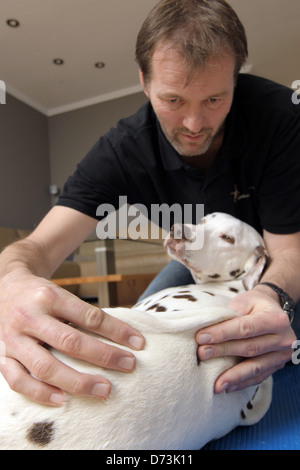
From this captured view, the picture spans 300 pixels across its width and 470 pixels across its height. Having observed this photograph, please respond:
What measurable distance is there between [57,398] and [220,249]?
0.79 meters

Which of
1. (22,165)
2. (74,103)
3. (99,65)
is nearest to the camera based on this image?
(99,65)

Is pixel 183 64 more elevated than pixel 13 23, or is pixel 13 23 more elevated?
pixel 13 23

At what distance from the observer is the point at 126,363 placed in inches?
23.7

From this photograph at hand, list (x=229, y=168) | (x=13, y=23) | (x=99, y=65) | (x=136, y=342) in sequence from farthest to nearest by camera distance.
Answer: (x=99, y=65)
(x=13, y=23)
(x=229, y=168)
(x=136, y=342)

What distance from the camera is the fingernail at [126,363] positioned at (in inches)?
23.5

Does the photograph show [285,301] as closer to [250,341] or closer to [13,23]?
[250,341]

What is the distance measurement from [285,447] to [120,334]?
447 millimetres

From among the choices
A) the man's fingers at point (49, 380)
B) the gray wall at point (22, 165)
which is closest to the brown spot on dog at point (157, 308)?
the man's fingers at point (49, 380)

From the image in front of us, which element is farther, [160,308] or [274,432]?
[160,308]

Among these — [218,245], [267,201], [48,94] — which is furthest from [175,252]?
[48,94]

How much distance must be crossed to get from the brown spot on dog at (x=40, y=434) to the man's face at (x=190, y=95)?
0.94m

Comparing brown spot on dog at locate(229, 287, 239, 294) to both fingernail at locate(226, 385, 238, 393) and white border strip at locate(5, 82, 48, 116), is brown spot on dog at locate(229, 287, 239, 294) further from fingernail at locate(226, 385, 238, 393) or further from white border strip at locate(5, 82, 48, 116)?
white border strip at locate(5, 82, 48, 116)

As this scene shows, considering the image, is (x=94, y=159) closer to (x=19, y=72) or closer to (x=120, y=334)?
(x=120, y=334)

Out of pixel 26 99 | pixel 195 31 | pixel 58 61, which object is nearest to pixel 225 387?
pixel 195 31
